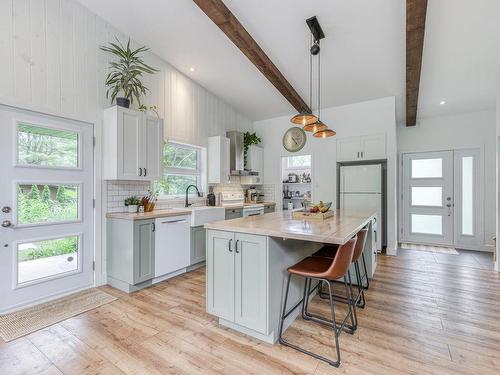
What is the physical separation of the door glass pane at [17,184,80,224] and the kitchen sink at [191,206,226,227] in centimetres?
144

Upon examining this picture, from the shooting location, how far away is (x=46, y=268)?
282 cm

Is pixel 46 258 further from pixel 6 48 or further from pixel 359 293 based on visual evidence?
pixel 359 293

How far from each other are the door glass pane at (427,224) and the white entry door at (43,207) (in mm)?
6133

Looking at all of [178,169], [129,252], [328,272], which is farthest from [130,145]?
[328,272]

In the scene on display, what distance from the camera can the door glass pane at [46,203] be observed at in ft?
8.66

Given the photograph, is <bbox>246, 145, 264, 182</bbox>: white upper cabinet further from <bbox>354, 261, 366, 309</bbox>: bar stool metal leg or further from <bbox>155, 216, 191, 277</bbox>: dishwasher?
<bbox>354, 261, 366, 309</bbox>: bar stool metal leg

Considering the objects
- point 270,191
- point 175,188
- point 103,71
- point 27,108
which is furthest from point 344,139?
point 27,108

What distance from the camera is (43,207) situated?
2.79m

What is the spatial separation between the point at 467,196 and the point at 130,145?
20.4 ft

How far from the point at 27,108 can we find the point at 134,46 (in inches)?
67.4

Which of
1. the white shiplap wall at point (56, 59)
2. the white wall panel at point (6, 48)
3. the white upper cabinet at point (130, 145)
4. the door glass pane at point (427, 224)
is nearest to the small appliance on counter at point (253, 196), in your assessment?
the white upper cabinet at point (130, 145)

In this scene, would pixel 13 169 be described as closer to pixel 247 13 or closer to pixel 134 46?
pixel 134 46

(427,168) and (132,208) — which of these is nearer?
(132,208)

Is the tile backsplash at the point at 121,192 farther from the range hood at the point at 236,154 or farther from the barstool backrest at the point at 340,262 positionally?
the barstool backrest at the point at 340,262
